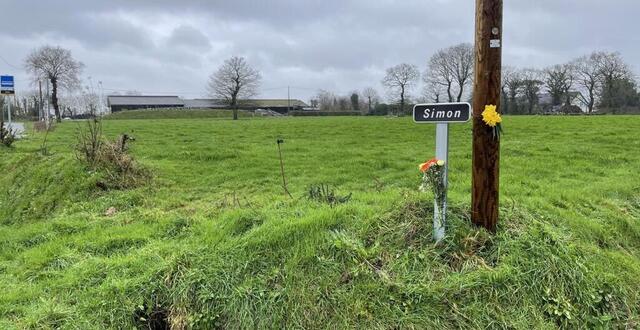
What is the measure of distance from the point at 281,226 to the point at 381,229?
0.91 meters

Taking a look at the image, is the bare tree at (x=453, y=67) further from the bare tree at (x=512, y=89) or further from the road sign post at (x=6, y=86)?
the road sign post at (x=6, y=86)

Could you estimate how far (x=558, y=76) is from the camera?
217 feet

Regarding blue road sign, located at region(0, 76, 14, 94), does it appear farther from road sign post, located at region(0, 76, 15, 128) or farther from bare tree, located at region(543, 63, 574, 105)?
bare tree, located at region(543, 63, 574, 105)

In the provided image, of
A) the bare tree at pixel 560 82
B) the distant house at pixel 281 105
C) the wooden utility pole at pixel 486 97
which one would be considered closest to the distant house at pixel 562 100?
the bare tree at pixel 560 82

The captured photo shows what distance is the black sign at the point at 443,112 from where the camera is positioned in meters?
3.36

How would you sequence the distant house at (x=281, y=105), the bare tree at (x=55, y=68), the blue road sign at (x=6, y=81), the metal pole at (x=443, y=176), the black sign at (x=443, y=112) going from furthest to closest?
the distant house at (x=281, y=105)
the bare tree at (x=55, y=68)
the blue road sign at (x=6, y=81)
the metal pole at (x=443, y=176)
the black sign at (x=443, y=112)

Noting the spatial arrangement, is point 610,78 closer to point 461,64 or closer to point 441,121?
point 461,64

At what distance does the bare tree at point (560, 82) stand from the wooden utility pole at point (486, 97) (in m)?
69.1

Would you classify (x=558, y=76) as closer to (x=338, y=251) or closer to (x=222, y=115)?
(x=222, y=115)

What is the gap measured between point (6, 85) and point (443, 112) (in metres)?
21.9

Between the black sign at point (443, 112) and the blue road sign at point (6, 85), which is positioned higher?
the blue road sign at point (6, 85)

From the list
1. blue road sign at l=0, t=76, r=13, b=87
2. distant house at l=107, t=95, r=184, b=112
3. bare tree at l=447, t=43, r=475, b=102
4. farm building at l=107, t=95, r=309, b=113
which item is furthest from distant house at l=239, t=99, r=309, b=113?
blue road sign at l=0, t=76, r=13, b=87

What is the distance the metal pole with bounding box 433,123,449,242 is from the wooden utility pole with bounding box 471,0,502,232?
0.78ft

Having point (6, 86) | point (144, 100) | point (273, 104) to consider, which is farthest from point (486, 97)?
point (144, 100)
